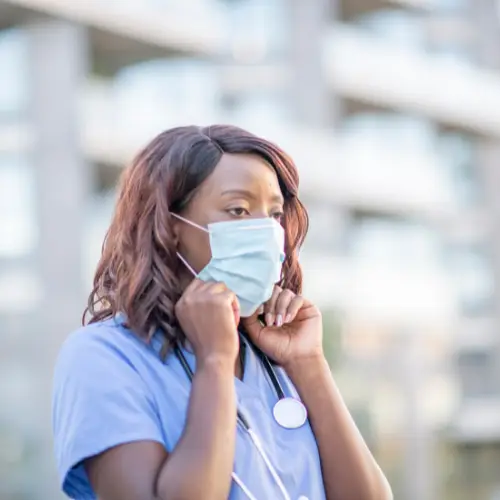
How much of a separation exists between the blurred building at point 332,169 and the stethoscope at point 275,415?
11.2 metres

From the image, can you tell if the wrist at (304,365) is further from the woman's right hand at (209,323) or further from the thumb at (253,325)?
the woman's right hand at (209,323)

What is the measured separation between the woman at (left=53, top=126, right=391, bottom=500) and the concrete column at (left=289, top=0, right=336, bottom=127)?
19.0 m

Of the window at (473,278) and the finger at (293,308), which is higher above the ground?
the finger at (293,308)

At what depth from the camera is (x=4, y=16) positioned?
15594 millimetres

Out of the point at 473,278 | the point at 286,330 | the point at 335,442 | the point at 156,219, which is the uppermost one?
the point at 156,219

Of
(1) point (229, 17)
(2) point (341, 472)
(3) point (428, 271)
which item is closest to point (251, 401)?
(2) point (341, 472)

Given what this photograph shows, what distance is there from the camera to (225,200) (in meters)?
2.02

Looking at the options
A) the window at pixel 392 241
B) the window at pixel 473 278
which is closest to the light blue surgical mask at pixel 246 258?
the window at pixel 392 241

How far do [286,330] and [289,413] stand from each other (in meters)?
0.21

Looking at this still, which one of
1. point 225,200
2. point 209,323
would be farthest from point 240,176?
point 209,323

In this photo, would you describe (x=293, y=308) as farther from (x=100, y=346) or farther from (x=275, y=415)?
(x=100, y=346)

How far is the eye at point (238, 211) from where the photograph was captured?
2.03 meters

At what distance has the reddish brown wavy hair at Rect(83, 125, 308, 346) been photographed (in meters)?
1.97

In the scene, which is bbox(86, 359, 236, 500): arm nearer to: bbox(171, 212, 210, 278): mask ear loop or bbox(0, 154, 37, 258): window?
bbox(171, 212, 210, 278): mask ear loop
